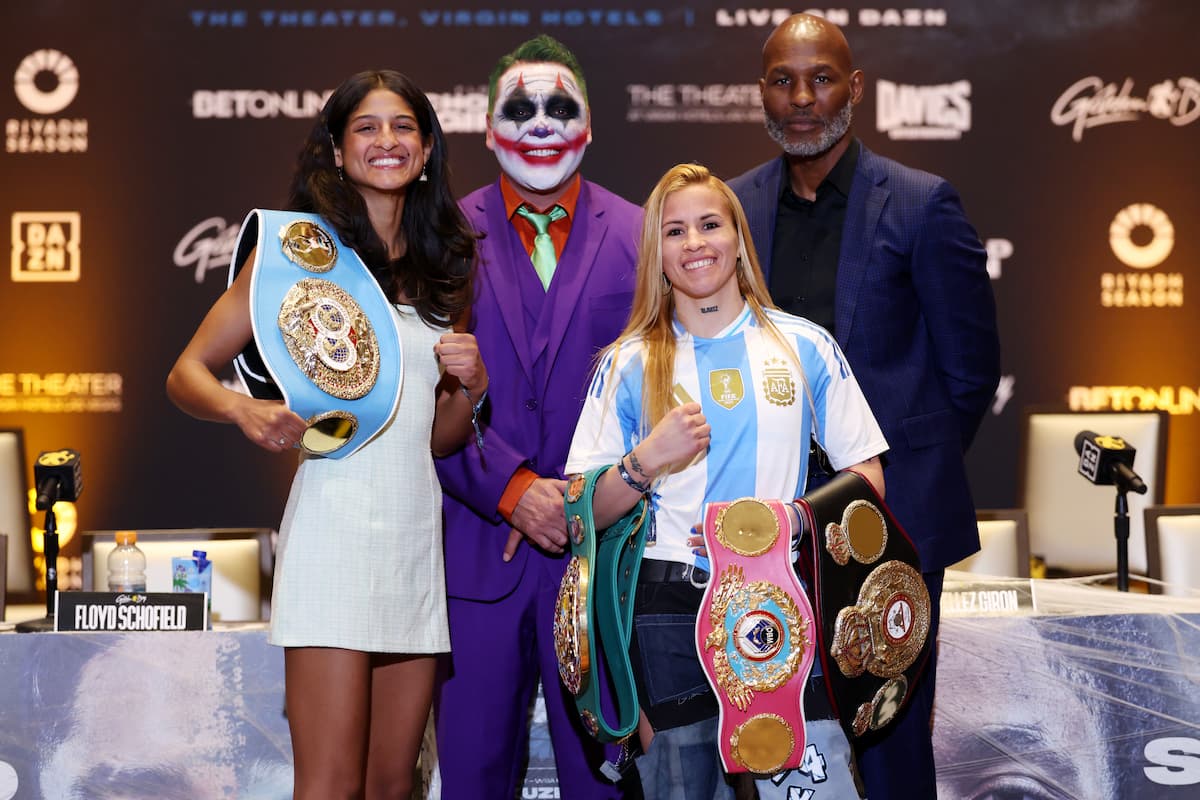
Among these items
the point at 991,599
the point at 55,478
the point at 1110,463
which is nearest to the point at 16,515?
the point at 55,478

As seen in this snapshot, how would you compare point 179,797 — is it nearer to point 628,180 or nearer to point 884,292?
point 884,292

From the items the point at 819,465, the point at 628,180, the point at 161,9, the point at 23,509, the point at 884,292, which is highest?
the point at 161,9

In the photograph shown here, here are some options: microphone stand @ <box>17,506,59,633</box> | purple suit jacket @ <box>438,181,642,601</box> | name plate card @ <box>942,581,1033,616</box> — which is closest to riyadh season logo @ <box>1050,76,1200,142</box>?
name plate card @ <box>942,581,1033,616</box>

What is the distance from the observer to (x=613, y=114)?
576 cm

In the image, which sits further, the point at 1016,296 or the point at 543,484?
the point at 1016,296

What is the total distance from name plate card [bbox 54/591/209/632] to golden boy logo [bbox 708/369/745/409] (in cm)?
134

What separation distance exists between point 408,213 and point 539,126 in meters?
0.40

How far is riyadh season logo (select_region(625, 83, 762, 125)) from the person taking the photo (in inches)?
227

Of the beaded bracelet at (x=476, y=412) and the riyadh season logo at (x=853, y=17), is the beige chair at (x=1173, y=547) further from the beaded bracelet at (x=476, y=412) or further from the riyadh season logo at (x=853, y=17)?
the riyadh season logo at (x=853, y=17)

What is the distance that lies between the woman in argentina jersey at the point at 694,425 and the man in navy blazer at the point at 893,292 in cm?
38

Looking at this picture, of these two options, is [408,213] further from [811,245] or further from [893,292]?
[893,292]

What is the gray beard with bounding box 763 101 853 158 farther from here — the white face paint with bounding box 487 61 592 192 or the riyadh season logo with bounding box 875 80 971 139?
the riyadh season logo with bounding box 875 80 971 139

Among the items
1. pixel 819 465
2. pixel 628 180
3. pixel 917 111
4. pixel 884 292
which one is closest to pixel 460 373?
pixel 819 465

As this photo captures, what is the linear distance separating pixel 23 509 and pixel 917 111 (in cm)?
395
